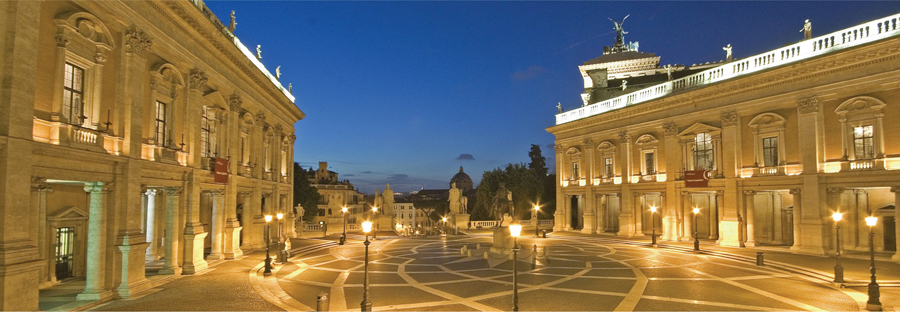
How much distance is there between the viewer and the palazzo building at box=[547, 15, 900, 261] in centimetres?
2508

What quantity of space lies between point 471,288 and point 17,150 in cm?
1448

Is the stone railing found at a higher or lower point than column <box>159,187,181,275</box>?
higher

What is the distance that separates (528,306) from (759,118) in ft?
78.7

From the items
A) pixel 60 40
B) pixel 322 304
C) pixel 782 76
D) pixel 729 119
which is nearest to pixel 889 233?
pixel 729 119

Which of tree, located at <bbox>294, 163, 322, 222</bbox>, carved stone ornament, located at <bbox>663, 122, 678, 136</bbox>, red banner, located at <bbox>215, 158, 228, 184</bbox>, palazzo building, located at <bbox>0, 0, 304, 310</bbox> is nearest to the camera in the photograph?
palazzo building, located at <bbox>0, 0, 304, 310</bbox>

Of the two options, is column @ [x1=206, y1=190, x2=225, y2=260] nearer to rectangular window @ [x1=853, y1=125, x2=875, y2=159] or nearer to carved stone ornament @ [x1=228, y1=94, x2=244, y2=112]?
carved stone ornament @ [x1=228, y1=94, x2=244, y2=112]

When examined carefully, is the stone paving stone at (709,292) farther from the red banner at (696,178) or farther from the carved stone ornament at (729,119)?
the carved stone ornament at (729,119)

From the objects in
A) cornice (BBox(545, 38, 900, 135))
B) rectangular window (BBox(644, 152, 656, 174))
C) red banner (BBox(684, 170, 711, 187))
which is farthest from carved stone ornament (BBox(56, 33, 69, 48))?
rectangular window (BBox(644, 152, 656, 174))

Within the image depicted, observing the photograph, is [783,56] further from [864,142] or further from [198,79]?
[198,79]

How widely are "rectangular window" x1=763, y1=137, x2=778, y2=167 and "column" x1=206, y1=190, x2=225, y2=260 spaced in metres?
32.9

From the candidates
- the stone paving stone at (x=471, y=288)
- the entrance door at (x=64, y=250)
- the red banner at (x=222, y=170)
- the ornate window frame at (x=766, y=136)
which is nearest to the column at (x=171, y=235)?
the red banner at (x=222, y=170)

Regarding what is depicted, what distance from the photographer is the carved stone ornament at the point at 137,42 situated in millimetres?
15977

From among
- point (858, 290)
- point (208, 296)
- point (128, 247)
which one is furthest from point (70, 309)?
point (858, 290)

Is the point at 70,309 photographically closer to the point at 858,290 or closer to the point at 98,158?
the point at 98,158
